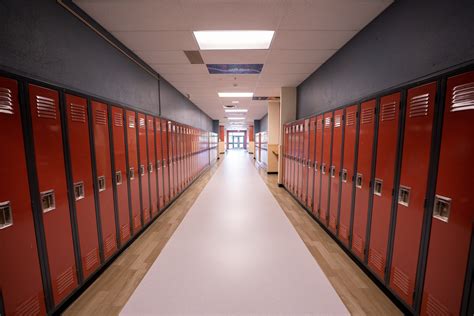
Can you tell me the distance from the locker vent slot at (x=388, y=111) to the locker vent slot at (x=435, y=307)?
142cm

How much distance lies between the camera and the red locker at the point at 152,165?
320cm

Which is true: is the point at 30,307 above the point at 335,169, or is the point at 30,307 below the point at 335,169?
below

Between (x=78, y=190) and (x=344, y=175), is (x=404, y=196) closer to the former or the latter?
(x=344, y=175)

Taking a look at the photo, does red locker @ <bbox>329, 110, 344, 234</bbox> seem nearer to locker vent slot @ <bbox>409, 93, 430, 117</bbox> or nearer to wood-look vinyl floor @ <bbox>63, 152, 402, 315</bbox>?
wood-look vinyl floor @ <bbox>63, 152, 402, 315</bbox>

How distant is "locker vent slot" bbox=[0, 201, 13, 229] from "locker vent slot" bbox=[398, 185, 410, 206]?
290cm

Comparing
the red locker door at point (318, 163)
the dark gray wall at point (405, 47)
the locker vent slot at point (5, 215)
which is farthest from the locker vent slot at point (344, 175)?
the locker vent slot at point (5, 215)

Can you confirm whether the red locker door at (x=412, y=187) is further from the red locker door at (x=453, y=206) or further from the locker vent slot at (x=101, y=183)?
the locker vent slot at (x=101, y=183)

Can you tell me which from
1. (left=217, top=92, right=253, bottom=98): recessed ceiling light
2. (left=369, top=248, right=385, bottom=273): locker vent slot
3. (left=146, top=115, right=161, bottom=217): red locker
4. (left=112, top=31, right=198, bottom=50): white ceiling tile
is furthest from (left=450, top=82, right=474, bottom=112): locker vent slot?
(left=217, top=92, right=253, bottom=98): recessed ceiling light

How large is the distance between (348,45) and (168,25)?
252cm

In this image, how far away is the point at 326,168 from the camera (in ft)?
9.84

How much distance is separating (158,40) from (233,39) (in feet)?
3.55

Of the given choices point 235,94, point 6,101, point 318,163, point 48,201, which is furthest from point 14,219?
point 235,94

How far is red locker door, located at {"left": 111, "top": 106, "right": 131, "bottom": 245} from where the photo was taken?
7.50ft

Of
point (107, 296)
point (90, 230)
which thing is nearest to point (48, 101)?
point (90, 230)
